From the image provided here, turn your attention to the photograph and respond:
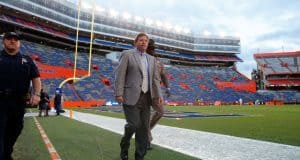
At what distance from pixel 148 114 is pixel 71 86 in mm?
44859

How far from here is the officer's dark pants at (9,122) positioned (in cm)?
407

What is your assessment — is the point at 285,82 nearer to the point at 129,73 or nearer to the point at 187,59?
the point at 187,59

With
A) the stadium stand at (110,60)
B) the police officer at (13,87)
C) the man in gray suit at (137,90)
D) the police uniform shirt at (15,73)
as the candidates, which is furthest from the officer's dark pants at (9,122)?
the stadium stand at (110,60)

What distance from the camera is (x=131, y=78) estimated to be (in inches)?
194

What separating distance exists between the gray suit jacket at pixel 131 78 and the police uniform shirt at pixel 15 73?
123cm

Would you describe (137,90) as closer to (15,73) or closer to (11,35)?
(15,73)

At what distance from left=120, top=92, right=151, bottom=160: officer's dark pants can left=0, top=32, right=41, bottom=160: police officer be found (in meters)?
1.30

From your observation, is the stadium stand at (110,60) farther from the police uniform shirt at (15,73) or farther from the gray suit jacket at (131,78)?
the police uniform shirt at (15,73)

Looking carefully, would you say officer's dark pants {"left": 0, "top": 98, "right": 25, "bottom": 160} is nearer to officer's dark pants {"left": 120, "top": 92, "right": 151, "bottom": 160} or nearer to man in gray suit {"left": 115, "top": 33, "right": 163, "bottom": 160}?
man in gray suit {"left": 115, "top": 33, "right": 163, "bottom": 160}

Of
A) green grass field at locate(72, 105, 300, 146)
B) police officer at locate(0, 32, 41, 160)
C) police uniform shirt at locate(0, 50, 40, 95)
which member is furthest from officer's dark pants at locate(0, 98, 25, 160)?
green grass field at locate(72, 105, 300, 146)

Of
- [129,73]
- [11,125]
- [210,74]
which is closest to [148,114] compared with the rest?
[129,73]

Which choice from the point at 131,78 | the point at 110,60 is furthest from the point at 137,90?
the point at 110,60

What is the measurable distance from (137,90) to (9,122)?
175 cm

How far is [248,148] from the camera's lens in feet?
22.0
